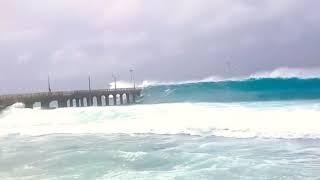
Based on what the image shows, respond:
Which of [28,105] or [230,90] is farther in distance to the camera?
[230,90]

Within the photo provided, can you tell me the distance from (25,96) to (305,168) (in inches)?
1839

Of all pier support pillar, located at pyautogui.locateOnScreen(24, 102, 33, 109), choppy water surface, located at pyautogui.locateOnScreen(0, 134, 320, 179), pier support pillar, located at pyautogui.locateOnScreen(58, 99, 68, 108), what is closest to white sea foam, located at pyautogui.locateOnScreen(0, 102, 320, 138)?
choppy water surface, located at pyautogui.locateOnScreen(0, 134, 320, 179)

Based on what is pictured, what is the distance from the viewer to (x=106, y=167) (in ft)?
54.8

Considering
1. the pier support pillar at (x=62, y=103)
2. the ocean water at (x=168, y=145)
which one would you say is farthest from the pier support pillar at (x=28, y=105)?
the ocean water at (x=168, y=145)

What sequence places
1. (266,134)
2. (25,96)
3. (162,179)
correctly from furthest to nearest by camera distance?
(25,96), (266,134), (162,179)

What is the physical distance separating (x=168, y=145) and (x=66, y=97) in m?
42.3

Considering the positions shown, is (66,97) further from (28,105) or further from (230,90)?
(230,90)

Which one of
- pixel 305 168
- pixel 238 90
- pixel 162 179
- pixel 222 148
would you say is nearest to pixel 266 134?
pixel 222 148

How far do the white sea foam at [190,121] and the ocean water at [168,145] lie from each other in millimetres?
51

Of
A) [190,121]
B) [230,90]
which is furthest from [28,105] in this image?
[190,121]

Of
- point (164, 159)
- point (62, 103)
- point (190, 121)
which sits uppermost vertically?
point (62, 103)

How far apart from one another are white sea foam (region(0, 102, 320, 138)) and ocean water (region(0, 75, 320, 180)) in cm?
5

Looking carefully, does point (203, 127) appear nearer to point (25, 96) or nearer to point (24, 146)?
point (24, 146)

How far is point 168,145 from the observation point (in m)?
21.6
